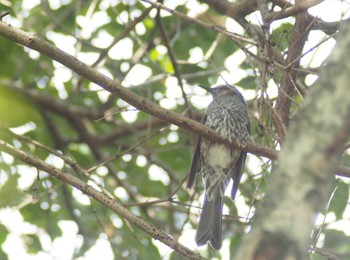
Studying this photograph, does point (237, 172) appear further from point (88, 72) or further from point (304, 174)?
point (304, 174)

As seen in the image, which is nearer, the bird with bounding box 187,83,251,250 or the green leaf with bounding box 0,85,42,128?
the green leaf with bounding box 0,85,42,128

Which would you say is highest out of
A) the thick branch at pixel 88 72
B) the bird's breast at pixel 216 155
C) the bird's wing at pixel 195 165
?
the bird's breast at pixel 216 155

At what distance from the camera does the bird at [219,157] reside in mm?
5238

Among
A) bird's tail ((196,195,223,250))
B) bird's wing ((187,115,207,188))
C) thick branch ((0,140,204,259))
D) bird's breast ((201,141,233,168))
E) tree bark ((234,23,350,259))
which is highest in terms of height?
bird's breast ((201,141,233,168))

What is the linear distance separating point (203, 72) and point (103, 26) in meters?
1.19

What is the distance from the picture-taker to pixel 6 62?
19.6ft

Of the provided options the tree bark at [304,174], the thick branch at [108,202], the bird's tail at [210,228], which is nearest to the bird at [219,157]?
the bird's tail at [210,228]

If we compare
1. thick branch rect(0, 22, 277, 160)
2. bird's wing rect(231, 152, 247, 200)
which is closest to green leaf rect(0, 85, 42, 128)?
thick branch rect(0, 22, 277, 160)

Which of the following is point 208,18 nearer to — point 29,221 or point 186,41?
point 186,41

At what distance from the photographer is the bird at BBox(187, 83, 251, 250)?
5.24 meters

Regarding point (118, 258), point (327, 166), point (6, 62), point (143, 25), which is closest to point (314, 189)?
point (327, 166)

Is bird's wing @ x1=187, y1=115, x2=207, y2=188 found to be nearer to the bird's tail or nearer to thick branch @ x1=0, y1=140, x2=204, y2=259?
the bird's tail

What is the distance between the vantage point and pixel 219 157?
560 centimetres

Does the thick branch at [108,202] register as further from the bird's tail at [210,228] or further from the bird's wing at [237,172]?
the bird's wing at [237,172]
